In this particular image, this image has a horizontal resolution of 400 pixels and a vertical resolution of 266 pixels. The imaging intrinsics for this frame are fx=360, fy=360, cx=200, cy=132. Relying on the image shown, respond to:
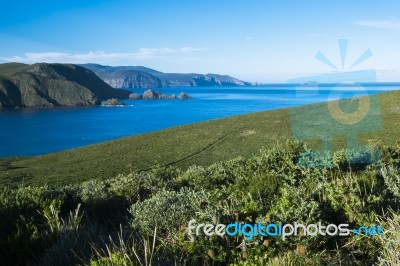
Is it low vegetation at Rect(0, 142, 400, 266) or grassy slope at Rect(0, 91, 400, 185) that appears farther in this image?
grassy slope at Rect(0, 91, 400, 185)

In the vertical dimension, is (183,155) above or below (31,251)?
below

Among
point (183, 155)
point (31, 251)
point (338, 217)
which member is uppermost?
point (338, 217)

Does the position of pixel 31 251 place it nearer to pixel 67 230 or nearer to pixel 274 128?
pixel 67 230

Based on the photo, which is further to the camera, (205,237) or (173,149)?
(173,149)

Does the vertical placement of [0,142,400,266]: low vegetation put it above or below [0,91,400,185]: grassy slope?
above

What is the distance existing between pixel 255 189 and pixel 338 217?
332 cm

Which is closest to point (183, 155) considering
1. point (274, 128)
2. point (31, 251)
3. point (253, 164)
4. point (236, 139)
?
point (236, 139)

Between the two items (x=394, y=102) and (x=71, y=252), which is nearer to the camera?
(x=71, y=252)

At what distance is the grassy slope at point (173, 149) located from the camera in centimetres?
4136

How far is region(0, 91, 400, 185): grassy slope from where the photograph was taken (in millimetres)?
41359

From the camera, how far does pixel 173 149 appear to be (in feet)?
167

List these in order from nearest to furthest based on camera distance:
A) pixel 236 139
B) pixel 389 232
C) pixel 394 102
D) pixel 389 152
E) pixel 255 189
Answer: pixel 389 232
pixel 255 189
pixel 389 152
pixel 236 139
pixel 394 102

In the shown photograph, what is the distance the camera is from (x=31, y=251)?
26.0ft

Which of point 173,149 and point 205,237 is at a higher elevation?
point 205,237
